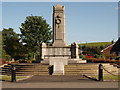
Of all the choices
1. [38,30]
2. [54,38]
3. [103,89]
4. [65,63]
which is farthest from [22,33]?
[103,89]

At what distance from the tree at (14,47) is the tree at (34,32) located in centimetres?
211

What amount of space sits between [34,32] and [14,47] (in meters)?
6.68

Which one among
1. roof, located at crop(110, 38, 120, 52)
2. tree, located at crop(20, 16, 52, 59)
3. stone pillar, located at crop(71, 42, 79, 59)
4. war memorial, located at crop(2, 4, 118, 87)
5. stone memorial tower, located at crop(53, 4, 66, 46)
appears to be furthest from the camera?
roof, located at crop(110, 38, 120, 52)

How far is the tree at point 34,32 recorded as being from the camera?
64.8 metres

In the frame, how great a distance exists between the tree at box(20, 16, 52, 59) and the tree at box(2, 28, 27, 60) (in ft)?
6.91

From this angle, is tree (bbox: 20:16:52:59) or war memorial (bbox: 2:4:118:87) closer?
war memorial (bbox: 2:4:118:87)

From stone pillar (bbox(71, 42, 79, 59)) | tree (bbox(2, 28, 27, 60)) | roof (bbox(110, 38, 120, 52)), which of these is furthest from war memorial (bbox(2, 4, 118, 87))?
roof (bbox(110, 38, 120, 52))

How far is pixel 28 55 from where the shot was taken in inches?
2468

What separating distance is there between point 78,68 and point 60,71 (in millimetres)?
1999

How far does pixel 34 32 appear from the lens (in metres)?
65.4

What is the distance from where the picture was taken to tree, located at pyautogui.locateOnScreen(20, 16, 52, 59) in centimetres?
6475

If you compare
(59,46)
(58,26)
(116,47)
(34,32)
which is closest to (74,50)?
(59,46)

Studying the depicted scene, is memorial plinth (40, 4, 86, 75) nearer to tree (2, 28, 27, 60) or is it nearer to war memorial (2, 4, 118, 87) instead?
war memorial (2, 4, 118, 87)

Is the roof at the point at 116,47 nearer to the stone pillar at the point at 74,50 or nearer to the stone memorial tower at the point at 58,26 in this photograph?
the stone pillar at the point at 74,50
